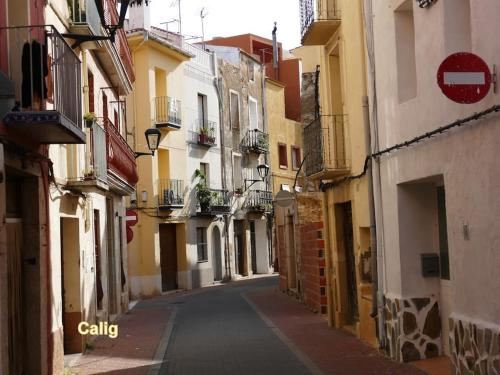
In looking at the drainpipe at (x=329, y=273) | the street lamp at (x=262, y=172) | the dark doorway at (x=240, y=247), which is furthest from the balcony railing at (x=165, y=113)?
the drainpipe at (x=329, y=273)

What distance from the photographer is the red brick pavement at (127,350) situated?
12.5 meters

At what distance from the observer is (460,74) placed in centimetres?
765

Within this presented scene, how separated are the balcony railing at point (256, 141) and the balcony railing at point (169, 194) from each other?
801 cm

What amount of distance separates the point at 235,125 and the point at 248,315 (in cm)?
1994

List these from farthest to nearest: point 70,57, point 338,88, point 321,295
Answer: point 321,295, point 338,88, point 70,57

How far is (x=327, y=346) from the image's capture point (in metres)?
13.9

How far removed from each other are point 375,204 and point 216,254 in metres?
24.6

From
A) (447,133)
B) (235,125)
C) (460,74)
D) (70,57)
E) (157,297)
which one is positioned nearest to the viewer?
(460,74)

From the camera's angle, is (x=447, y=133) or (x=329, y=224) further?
(x=329, y=224)

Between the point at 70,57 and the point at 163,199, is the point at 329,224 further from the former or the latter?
the point at 163,199

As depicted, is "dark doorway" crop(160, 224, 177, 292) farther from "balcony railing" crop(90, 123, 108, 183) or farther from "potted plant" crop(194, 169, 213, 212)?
"balcony railing" crop(90, 123, 108, 183)

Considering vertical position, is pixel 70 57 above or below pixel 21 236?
above

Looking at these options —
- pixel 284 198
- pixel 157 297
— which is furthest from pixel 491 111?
pixel 157 297

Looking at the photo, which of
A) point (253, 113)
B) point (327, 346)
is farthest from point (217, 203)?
point (327, 346)
